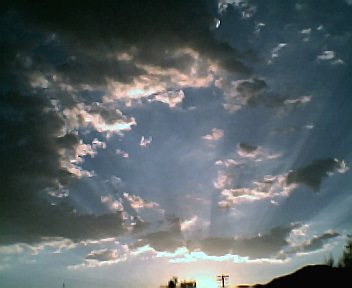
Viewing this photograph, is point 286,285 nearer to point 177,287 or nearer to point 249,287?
point 249,287

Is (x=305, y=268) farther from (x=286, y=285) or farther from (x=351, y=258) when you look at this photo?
(x=351, y=258)

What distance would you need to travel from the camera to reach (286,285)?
23.6 meters

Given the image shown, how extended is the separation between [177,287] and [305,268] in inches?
2196

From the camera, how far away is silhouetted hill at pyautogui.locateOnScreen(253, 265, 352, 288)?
20953 mm

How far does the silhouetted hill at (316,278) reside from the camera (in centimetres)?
2095

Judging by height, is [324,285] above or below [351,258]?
below

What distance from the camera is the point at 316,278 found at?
22.0m

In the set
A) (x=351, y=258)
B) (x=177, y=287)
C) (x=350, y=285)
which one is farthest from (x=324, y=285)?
(x=351, y=258)

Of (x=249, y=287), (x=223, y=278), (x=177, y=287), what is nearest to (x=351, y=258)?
(x=223, y=278)

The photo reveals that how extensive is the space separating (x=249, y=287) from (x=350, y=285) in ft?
32.9

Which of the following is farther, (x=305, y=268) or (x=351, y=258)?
(x=351, y=258)

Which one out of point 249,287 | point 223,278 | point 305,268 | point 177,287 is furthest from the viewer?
point 177,287

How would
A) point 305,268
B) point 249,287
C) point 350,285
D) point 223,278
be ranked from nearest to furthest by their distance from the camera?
point 350,285 → point 305,268 → point 249,287 → point 223,278

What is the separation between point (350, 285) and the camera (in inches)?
796
